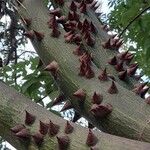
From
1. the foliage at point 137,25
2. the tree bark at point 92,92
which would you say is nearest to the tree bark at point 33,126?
the tree bark at point 92,92

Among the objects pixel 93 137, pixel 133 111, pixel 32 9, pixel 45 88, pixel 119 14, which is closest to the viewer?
pixel 93 137

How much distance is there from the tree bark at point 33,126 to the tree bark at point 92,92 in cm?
13

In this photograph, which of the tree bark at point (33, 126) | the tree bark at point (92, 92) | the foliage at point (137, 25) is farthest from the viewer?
the foliage at point (137, 25)

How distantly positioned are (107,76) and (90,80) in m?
0.07

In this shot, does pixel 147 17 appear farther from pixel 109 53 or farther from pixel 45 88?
pixel 109 53

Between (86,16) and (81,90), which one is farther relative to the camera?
(86,16)

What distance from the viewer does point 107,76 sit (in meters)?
1.72

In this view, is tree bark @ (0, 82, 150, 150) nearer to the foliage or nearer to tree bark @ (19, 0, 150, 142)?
tree bark @ (19, 0, 150, 142)

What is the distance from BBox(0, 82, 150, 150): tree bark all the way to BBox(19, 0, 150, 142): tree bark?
0.13m

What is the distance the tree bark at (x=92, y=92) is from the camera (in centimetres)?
155

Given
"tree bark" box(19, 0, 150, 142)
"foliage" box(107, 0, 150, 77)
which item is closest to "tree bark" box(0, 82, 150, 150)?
"tree bark" box(19, 0, 150, 142)

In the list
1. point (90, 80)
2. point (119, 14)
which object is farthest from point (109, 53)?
point (119, 14)

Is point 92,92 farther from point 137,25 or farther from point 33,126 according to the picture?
point 137,25

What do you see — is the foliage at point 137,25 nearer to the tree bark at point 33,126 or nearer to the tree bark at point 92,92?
the tree bark at point 92,92
